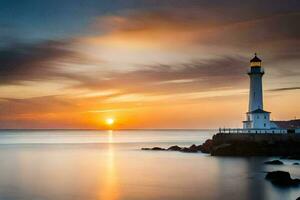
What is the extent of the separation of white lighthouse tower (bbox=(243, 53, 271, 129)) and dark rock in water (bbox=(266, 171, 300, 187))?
1645cm

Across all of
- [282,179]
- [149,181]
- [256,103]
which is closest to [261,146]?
[256,103]

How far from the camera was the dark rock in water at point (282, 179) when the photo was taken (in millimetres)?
25273

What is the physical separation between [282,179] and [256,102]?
1977cm

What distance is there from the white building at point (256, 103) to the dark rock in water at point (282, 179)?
54.0 feet

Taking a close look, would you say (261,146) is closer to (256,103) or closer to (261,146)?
(261,146)

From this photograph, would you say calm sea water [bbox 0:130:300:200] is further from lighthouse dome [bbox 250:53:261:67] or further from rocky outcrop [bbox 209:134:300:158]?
lighthouse dome [bbox 250:53:261:67]

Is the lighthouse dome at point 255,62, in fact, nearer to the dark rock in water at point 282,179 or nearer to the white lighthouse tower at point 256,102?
the white lighthouse tower at point 256,102

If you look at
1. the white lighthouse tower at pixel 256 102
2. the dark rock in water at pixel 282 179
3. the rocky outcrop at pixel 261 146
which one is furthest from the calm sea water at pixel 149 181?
the white lighthouse tower at pixel 256 102

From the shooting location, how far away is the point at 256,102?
4494cm

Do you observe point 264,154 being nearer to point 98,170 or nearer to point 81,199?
point 98,170

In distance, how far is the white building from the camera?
43969 mm

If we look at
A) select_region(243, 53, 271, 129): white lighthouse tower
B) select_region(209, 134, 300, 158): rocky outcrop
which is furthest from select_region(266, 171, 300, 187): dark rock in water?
select_region(243, 53, 271, 129): white lighthouse tower

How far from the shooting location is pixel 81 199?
80.2ft

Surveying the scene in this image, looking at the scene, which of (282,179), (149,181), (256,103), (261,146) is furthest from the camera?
(256,103)
